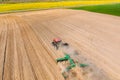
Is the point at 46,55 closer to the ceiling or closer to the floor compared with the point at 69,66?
closer to the floor

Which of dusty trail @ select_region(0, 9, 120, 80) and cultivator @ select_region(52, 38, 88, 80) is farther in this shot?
dusty trail @ select_region(0, 9, 120, 80)

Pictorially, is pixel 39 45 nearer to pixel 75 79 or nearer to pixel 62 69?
pixel 62 69

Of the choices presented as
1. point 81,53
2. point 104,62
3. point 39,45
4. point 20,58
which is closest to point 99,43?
point 81,53

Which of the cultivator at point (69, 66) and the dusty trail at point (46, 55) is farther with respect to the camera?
the dusty trail at point (46, 55)

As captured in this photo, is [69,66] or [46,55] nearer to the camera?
[69,66]

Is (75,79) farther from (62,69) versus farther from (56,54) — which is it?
(56,54)

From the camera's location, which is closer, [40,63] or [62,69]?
[62,69]

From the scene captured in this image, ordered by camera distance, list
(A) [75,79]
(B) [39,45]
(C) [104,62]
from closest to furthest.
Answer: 1. (A) [75,79]
2. (C) [104,62]
3. (B) [39,45]

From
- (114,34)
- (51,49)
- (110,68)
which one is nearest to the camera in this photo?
(110,68)

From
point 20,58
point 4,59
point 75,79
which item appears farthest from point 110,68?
point 4,59
